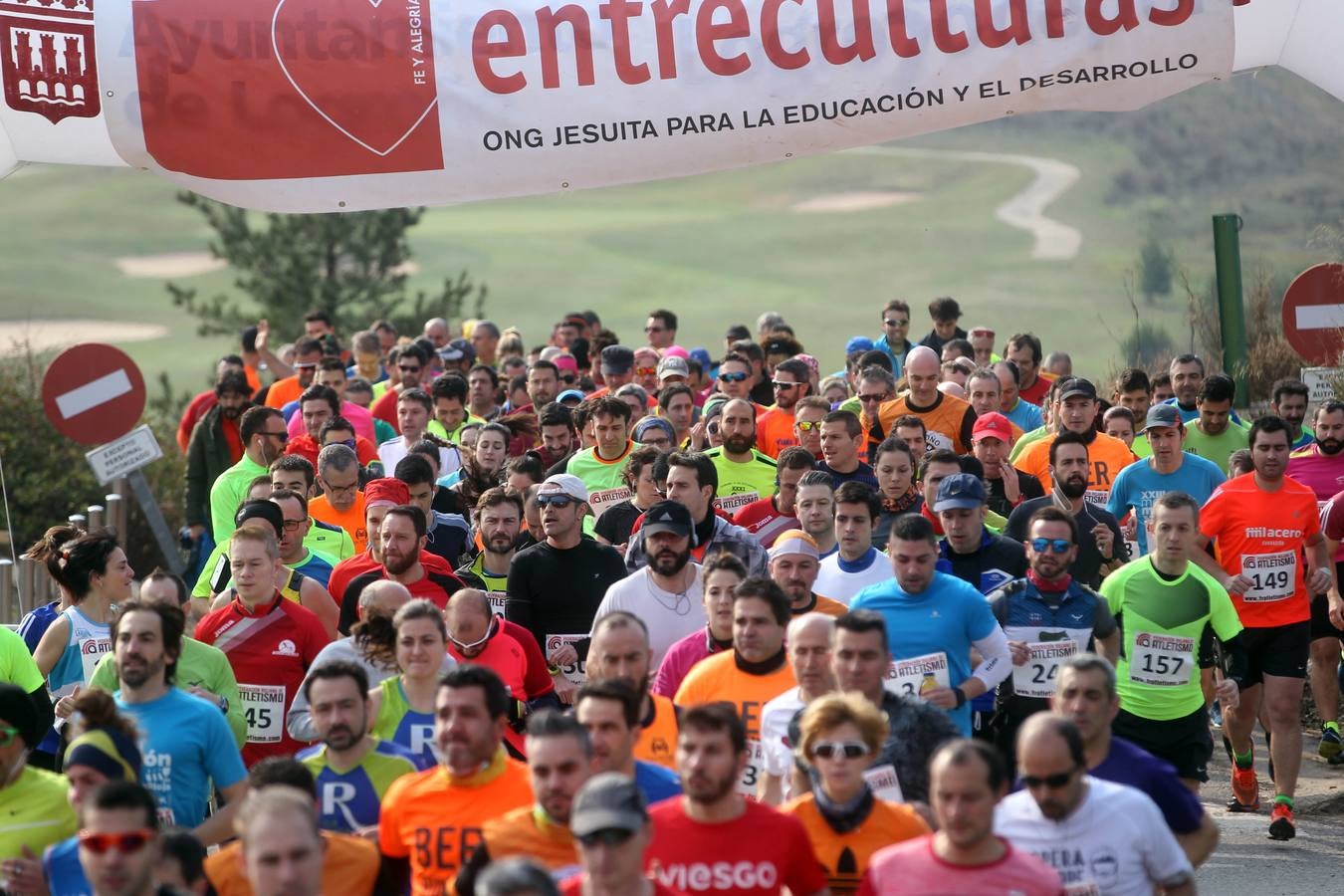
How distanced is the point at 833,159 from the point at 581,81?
7551 centimetres

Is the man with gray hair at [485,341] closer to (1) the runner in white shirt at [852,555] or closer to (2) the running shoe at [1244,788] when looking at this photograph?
(2) the running shoe at [1244,788]

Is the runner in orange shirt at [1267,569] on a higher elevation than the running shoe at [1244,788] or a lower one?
higher

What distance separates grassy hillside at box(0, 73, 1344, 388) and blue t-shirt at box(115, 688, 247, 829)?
1731 inches

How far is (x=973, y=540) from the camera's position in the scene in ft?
29.2

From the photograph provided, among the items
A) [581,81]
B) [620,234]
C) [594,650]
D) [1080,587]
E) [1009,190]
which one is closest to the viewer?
[594,650]

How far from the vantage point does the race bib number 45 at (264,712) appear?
8.34 metres

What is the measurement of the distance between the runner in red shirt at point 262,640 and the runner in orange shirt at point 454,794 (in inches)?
88.4

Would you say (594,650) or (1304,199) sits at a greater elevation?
(1304,199)

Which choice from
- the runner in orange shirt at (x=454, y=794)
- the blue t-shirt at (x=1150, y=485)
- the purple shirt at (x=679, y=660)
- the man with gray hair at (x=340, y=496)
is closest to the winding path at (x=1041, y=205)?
the blue t-shirt at (x=1150, y=485)

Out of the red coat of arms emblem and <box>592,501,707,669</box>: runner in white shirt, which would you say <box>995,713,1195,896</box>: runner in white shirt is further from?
the red coat of arms emblem

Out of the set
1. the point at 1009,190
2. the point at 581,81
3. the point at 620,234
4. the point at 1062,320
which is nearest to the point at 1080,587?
the point at 581,81

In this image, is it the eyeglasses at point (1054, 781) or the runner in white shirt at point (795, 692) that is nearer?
the eyeglasses at point (1054, 781)

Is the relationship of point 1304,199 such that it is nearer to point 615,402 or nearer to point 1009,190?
point 1009,190

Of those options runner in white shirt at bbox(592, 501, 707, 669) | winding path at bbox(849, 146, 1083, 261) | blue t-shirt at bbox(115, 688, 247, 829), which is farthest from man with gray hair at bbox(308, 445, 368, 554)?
winding path at bbox(849, 146, 1083, 261)
